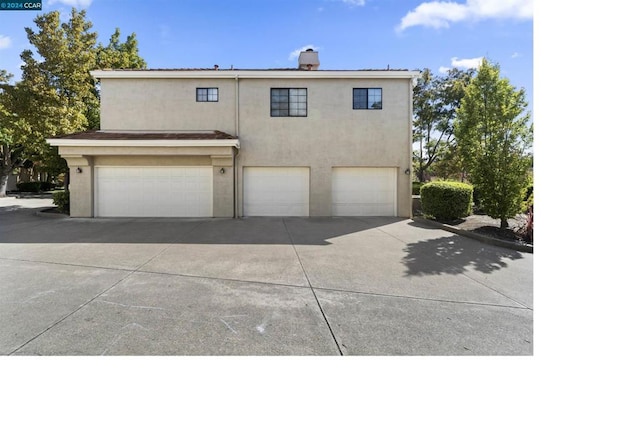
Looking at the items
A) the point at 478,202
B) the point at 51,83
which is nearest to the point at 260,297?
the point at 478,202

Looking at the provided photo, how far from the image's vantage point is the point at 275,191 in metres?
12.4

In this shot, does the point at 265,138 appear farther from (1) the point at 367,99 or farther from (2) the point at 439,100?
(2) the point at 439,100

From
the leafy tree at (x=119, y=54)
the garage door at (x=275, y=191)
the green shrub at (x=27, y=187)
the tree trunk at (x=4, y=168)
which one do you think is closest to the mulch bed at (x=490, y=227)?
the garage door at (x=275, y=191)

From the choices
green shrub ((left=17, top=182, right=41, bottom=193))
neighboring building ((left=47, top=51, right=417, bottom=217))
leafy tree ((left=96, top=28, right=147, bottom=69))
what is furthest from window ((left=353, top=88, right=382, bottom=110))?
green shrub ((left=17, top=182, right=41, bottom=193))

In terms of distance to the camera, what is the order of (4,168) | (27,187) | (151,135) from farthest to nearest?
(27,187) → (4,168) → (151,135)

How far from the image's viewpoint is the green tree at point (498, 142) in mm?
8422

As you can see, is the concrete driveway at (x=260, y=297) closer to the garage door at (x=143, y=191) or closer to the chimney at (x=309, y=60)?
the garage door at (x=143, y=191)

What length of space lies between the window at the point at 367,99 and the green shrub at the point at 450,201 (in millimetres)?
4285

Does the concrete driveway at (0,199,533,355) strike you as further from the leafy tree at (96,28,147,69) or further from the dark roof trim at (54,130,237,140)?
the leafy tree at (96,28,147,69)

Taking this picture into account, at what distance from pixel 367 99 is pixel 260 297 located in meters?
10.7

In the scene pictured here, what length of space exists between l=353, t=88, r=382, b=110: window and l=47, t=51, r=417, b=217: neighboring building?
4 cm

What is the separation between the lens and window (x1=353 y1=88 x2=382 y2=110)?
12.4 m
